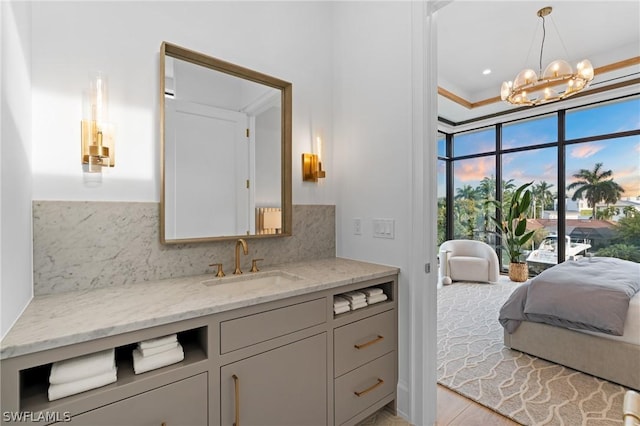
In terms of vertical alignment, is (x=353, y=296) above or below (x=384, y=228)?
below

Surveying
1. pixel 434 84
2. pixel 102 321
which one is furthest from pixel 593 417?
pixel 102 321

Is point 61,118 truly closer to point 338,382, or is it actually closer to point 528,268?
point 338,382

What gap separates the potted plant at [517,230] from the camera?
4.94 metres

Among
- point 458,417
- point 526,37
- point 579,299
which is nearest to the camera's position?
point 458,417

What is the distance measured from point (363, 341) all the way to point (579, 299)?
1823 millimetres

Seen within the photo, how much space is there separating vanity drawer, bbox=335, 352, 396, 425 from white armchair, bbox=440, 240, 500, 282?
133 inches

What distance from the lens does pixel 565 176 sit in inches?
190

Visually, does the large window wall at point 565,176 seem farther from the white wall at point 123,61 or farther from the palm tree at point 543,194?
the white wall at point 123,61

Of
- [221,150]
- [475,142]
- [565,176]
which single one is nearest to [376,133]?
[221,150]

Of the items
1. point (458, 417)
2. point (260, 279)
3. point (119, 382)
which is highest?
point (260, 279)

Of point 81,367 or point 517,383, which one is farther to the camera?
point 517,383

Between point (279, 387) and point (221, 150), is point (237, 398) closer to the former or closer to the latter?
point (279, 387)

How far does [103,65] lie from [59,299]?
1.09 meters

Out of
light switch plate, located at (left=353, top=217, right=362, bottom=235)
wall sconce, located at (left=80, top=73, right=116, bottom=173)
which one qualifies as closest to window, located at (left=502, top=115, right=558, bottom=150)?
light switch plate, located at (left=353, top=217, right=362, bottom=235)
